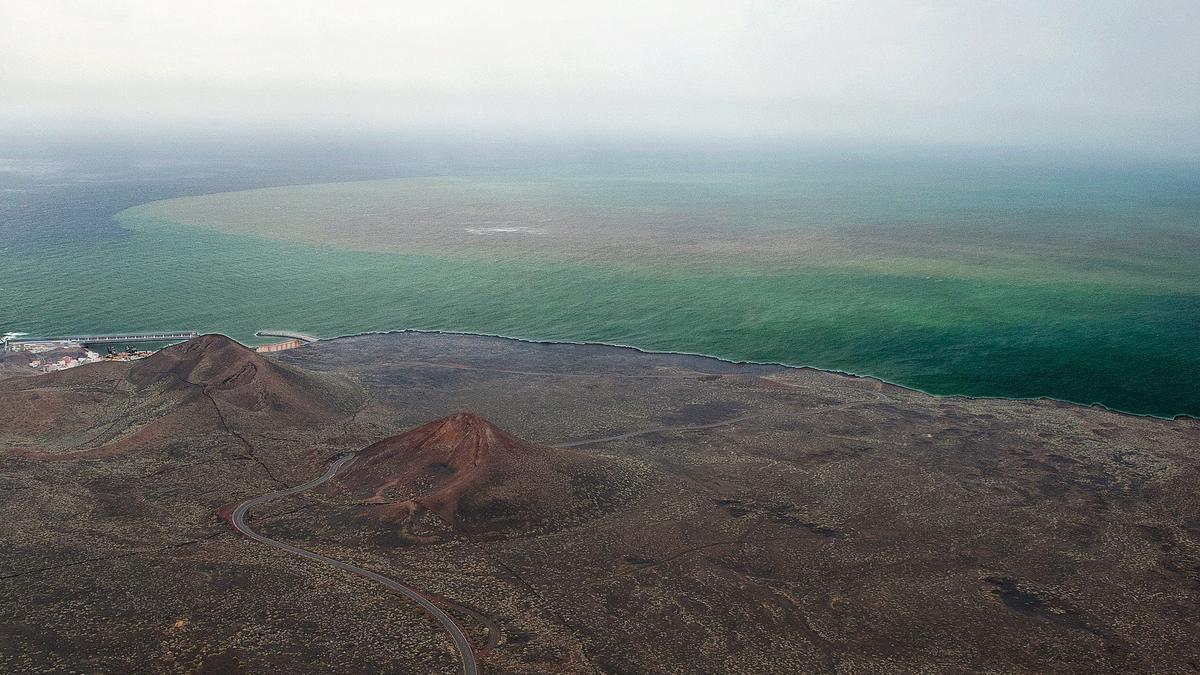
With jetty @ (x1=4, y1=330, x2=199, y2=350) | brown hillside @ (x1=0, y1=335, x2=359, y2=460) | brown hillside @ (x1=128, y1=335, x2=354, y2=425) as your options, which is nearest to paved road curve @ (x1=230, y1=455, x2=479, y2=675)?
brown hillside @ (x1=0, y1=335, x2=359, y2=460)

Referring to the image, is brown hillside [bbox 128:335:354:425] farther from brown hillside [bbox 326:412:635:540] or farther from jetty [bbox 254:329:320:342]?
jetty [bbox 254:329:320:342]

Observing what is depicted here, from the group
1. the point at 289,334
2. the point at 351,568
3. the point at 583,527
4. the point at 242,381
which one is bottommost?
the point at 583,527

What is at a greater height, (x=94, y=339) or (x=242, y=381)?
(x=242, y=381)

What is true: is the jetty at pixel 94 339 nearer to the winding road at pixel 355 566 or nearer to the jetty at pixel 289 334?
the jetty at pixel 289 334

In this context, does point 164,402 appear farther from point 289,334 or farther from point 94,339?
point 94,339

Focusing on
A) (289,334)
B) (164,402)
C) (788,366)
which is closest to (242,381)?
(164,402)

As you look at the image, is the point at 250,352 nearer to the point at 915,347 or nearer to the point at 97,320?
the point at 97,320

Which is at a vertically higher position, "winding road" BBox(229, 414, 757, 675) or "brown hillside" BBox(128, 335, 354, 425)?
"brown hillside" BBox(128, 335, 354, 425)
